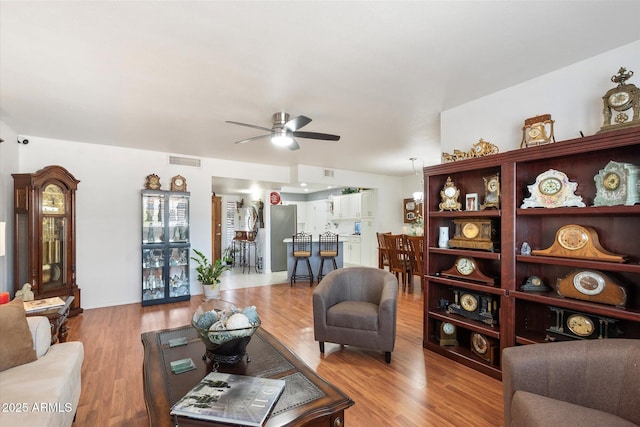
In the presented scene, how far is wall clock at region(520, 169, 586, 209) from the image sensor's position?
2215 millimetres

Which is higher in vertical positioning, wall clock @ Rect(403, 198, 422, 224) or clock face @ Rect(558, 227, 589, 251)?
wall clock @ Rect(403, 198, 422, 224)

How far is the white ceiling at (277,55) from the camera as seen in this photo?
1737 mm

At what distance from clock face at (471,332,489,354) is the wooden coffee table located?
1808 millimetres

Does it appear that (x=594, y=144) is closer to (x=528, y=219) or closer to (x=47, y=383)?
(x=528, y=219)

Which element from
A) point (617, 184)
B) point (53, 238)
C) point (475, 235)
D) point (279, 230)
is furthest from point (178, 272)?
point (617, 184)

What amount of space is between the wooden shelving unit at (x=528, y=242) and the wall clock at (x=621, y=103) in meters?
0.14

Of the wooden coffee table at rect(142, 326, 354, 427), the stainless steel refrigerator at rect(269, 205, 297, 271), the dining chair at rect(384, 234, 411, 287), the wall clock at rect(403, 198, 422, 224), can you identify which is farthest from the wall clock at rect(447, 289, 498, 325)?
the stainless steel refrigerator at rect(269, 205, 297, 271)

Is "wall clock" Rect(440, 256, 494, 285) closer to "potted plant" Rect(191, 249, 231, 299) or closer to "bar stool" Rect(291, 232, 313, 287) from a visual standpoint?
"bar stool" Rect(291, 232, 313, 287)

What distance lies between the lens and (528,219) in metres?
2.52

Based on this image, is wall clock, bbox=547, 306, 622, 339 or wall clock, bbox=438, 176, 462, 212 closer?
wall clock, bbox=547, 306, 622, 339

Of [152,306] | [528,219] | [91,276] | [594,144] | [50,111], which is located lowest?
[152,306]

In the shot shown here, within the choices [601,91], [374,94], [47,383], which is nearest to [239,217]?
[374,94]

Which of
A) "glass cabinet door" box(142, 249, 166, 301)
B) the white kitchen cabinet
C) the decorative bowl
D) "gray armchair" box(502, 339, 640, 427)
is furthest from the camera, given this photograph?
the white kitchen cabinet

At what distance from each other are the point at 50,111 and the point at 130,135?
0.95 meters
